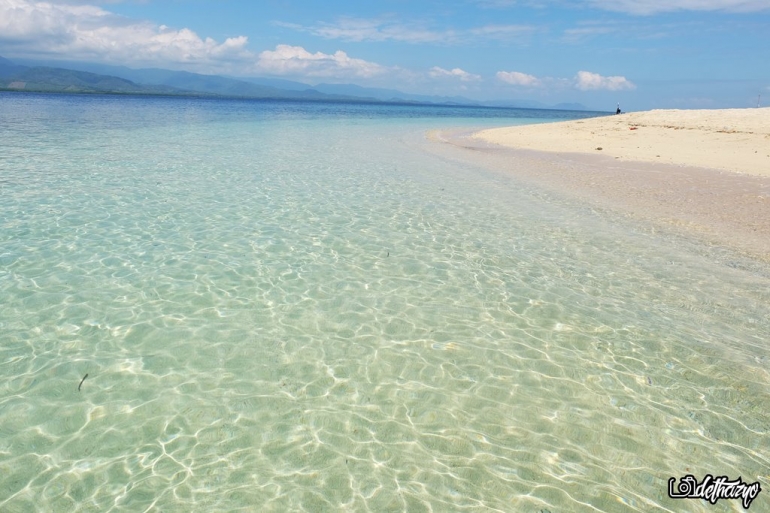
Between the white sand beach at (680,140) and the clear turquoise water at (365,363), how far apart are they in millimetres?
15253

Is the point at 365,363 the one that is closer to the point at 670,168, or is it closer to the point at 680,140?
the point at 670,168

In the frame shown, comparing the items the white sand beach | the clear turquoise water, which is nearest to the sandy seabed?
the white sand beach

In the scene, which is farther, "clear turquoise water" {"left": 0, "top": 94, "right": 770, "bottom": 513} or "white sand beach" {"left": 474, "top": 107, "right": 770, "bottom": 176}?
"white sand beach" {"left": 474, "top": 107, "right": 770, "bottom": 176}

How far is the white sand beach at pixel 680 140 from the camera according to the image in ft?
77.5

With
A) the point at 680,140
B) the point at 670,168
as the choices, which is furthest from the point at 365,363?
the point at 680,140

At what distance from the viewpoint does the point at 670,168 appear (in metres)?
21.9

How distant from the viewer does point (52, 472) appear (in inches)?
168

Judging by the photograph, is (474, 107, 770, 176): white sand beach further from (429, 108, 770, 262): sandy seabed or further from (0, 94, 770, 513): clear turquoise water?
(0, 94, 770, 513): clear turquoise water

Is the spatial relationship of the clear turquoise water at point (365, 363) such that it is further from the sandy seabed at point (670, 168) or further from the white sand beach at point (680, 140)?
the white sand beach at point (680, 140)

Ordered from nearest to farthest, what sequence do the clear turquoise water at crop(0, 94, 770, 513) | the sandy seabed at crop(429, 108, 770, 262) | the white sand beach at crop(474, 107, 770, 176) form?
the clear turquoise water at crop(0, 94, 770, 513)
the sandy seabed at crop(429, 108, 770, 262)
the white sand beach at crop(474, 107, 770, 176)

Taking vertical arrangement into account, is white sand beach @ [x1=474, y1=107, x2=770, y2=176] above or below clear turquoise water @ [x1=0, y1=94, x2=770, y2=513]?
above

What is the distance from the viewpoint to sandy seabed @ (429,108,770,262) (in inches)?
531

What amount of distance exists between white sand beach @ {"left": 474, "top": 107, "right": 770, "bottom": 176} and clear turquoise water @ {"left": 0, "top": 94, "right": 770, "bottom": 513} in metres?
15.3

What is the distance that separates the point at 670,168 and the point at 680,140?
35.8ft
